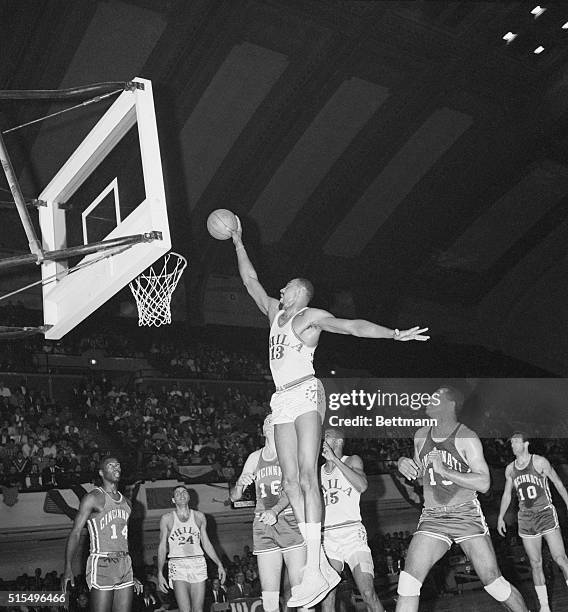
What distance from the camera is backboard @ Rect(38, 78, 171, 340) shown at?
21.6ft

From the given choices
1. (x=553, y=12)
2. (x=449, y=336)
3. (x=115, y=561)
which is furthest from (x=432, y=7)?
(x=115, y=561)

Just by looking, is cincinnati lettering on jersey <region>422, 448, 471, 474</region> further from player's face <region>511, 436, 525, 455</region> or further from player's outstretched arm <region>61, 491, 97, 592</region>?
player's outstretched arm <region>61, 491, 97, 592</region>

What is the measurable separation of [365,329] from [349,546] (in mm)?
3301

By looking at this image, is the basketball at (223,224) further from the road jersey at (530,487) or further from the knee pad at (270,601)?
the road jersey at (530,487)

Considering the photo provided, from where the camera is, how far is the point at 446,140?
70.1 feet

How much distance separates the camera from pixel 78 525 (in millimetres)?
8500

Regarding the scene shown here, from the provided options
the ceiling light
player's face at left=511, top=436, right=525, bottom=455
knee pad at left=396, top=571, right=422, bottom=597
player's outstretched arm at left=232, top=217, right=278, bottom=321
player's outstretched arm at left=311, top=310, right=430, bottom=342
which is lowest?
knee pad at left=396, top=571, right=422, bottom=597

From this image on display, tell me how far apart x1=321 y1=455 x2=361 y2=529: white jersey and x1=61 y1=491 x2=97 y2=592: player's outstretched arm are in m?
2.60

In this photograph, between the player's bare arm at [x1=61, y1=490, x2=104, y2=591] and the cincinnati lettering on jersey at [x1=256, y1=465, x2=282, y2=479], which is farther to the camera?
the player's bare arm at [x1=61, y1=490, x2=104, y2=591]

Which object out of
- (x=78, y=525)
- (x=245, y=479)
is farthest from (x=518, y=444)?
(x=78, y=525)

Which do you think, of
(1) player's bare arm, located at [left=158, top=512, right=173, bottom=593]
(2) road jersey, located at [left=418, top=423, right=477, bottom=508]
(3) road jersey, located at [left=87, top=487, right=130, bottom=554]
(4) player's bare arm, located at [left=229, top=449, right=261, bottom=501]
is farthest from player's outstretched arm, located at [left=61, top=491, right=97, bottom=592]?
(2) road jersey, located at [left=418, top=423, right=477, bottom=508]

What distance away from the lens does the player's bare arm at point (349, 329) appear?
5.54 metres

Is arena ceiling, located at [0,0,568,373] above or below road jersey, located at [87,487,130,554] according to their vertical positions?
above

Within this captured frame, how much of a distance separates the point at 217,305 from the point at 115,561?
14291 mm
